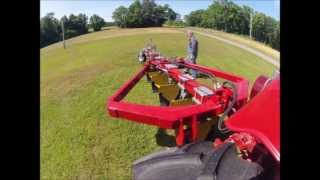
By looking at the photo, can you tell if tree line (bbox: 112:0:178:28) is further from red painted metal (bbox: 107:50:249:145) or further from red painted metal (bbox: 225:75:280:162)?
red painted metal (bbox: 225:75:280:162)

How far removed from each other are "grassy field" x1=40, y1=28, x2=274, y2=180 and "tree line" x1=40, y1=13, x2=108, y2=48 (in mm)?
125

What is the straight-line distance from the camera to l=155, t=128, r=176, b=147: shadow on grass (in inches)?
103

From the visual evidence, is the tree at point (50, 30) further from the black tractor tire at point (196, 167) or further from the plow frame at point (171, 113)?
the black tractor tire at point (196, 167)

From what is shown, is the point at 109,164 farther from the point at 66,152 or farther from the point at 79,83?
the point at 79,83

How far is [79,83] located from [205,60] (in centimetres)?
118

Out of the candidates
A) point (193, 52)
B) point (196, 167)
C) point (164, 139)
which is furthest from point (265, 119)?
point (193, 52)

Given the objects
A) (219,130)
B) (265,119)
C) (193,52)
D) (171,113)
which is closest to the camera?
(265,119)

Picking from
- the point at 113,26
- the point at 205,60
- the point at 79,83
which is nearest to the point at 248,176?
the point at 113,26

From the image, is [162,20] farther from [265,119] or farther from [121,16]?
[265,119]

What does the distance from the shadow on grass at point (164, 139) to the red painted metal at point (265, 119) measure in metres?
1.35

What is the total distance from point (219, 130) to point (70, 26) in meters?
0.82

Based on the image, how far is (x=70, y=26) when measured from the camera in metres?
1.80

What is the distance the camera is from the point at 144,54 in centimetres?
439

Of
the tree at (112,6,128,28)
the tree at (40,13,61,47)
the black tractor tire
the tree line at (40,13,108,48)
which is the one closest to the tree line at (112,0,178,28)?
the tree at (112,6,128,28)
